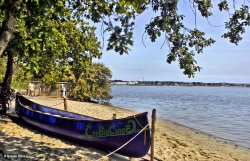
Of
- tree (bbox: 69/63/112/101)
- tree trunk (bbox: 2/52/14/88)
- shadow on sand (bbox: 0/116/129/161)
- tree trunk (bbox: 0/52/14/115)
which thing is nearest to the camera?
shadow on sand (bbox: 0/116/129/161)

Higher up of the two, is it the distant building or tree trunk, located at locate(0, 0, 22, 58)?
tree trunk, located at locate(0, 0, 22, 58)

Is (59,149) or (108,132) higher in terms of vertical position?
(108,132)

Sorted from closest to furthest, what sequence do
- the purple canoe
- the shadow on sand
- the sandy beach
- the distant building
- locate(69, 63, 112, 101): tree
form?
the shadow on sand → the sandy beach → the purple canoe → the distant building → locate(69, 63, 112, 101): tree

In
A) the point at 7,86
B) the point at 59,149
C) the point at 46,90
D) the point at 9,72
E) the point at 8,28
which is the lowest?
the point at 59,149

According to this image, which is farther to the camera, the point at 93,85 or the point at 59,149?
the point at 93,85

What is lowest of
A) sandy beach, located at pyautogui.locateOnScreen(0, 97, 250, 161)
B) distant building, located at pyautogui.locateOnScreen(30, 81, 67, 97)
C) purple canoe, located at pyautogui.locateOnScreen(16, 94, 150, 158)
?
sandy beach, located at pyautogui.locateOnScreen(0, 97, 250, 161)

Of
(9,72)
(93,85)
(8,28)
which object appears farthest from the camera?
(93,85)

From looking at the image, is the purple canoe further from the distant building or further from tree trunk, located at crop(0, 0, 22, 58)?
the distant building

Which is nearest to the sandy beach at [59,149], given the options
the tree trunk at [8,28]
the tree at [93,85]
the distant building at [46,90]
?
the tree trunk at [8,28]

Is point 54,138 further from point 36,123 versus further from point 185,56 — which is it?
point 185,56

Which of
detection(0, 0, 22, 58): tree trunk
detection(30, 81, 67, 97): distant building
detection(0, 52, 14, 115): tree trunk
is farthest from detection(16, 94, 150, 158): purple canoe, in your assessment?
detection(30, 81, 67, 97): distant building

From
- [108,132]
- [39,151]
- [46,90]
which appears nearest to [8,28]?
[39,151]

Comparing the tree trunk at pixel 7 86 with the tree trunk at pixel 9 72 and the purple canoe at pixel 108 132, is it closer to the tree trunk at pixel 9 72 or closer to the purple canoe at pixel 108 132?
the tree trunk at pixel 9 72

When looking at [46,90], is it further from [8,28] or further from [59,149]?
[8,28]
